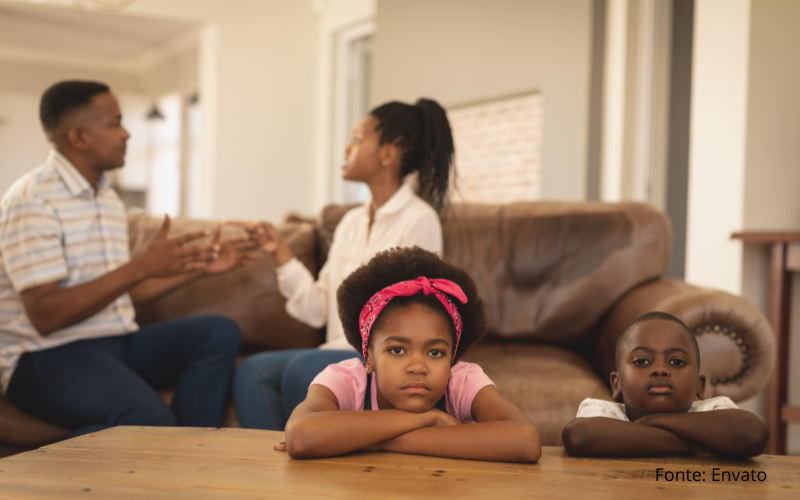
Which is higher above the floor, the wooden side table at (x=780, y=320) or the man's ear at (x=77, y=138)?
the man's ear at (x=77, y=138)

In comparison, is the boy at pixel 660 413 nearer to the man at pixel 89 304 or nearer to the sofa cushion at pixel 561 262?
the sofa cushion at pixel 561 262

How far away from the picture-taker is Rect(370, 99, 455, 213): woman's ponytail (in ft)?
7.08

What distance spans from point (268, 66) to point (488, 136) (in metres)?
2.90

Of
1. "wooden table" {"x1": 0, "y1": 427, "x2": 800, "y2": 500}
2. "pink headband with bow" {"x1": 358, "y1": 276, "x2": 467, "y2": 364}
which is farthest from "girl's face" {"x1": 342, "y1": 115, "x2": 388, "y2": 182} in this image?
"wooden table" {"x1": 0, "y1": 427, "x2": 800, "y2": 500}

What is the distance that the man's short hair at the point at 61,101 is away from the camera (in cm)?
201

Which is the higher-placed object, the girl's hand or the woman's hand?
the woman's hand

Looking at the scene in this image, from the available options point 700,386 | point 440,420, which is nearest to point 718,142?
point 700,386

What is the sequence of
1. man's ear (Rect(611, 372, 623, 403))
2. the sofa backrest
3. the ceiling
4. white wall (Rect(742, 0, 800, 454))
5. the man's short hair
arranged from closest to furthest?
man's ear (Rect(611, 372, 623, 403))
the man's short hair
the sofa backrest
white wall (Rect(742, 0, 800, 454))
the ceiling

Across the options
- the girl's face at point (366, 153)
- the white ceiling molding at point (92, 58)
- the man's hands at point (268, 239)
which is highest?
the white ceiling molding at point (92, 58)

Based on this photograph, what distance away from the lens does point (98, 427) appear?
5.85ft

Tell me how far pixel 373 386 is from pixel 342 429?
329 millimetres

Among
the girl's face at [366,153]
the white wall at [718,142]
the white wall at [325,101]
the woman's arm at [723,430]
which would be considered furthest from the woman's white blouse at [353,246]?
the white wall at [325,101]

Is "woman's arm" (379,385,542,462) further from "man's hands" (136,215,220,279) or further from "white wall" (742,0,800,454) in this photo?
"white wall" (742,0,800,454)

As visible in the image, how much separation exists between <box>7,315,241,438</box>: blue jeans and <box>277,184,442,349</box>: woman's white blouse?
232mm
